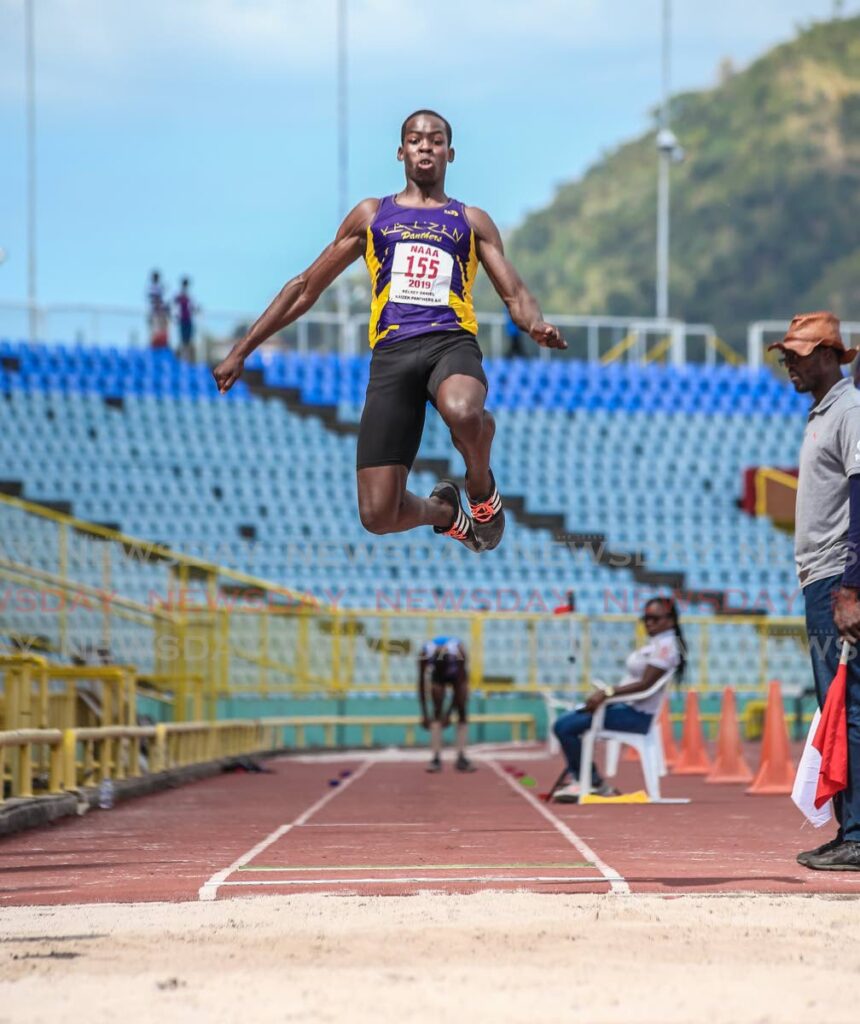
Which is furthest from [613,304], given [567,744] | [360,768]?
[567,744]

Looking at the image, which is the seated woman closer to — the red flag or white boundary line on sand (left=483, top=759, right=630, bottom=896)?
white boundary line on sand (left=483, top=759, right=630, bottom=896)

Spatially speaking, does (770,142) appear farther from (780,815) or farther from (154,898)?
(154,898)

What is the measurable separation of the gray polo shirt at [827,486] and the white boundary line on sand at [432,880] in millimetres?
1571

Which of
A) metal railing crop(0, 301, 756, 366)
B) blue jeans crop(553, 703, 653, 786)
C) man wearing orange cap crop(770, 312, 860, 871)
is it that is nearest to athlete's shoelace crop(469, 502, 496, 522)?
man wearing orange cap crop(770, 312, 860, 871)

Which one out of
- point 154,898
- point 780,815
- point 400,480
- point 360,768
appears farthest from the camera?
Result: point 360,768

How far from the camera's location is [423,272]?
707cm

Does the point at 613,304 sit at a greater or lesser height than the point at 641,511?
greater

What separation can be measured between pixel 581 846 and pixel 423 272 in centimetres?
305

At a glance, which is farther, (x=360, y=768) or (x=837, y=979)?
(x=360, y=768)

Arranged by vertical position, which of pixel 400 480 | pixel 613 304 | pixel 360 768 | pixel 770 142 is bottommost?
pixel 360 768

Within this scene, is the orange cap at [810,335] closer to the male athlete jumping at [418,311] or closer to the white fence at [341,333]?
the male athlete jumping at [418,311]

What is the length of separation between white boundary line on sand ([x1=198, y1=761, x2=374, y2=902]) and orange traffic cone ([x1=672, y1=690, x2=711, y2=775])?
3.68 m

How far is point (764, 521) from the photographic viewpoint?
31.7m

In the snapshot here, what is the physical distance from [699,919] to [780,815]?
5907mm
